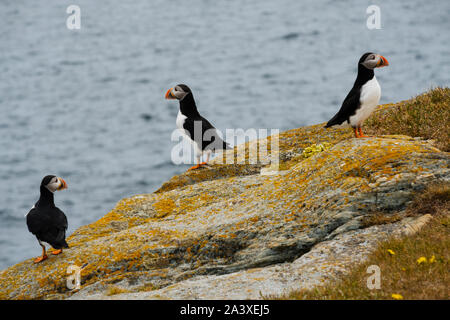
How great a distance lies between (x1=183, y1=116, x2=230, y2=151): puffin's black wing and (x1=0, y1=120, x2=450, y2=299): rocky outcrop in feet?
11.6

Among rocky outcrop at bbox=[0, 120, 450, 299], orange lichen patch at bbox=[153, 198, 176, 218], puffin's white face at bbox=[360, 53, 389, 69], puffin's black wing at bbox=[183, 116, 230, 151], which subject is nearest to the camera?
rocky outcrop at bbox=[0, 120, 450, 299]

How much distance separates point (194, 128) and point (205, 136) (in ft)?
1.21

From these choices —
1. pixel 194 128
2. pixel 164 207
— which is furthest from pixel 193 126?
pixel 164 207

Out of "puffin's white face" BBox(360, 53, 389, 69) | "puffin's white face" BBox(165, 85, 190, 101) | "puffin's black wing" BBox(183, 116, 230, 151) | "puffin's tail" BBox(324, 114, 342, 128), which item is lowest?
"puffin's black wing" BBox(183, 116, 230, 151)

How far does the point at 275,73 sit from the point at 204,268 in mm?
103037

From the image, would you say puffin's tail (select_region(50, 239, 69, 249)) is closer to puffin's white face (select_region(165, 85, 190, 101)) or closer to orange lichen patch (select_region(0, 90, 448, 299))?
orange lichen patch (select_region(0, 90, 448, 299))

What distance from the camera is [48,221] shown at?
35.3 ft

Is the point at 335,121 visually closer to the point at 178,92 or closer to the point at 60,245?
the point at 178,92

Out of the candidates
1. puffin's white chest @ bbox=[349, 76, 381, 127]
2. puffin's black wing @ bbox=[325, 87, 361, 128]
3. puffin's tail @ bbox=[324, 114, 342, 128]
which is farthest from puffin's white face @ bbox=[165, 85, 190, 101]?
puffin's white chest @ bbox=[349, 76, 381, 127]

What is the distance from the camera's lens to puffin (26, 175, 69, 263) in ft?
34.1

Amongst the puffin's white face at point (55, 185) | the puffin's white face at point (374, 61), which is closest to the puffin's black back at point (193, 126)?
the puffin's white face at point (55, 185)

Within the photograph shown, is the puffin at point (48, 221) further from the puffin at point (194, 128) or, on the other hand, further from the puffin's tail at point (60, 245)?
the puffin at point (194, 128)

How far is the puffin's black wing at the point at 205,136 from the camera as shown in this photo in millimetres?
14164

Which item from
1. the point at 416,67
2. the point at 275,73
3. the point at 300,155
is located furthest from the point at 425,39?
the point at 300,155
